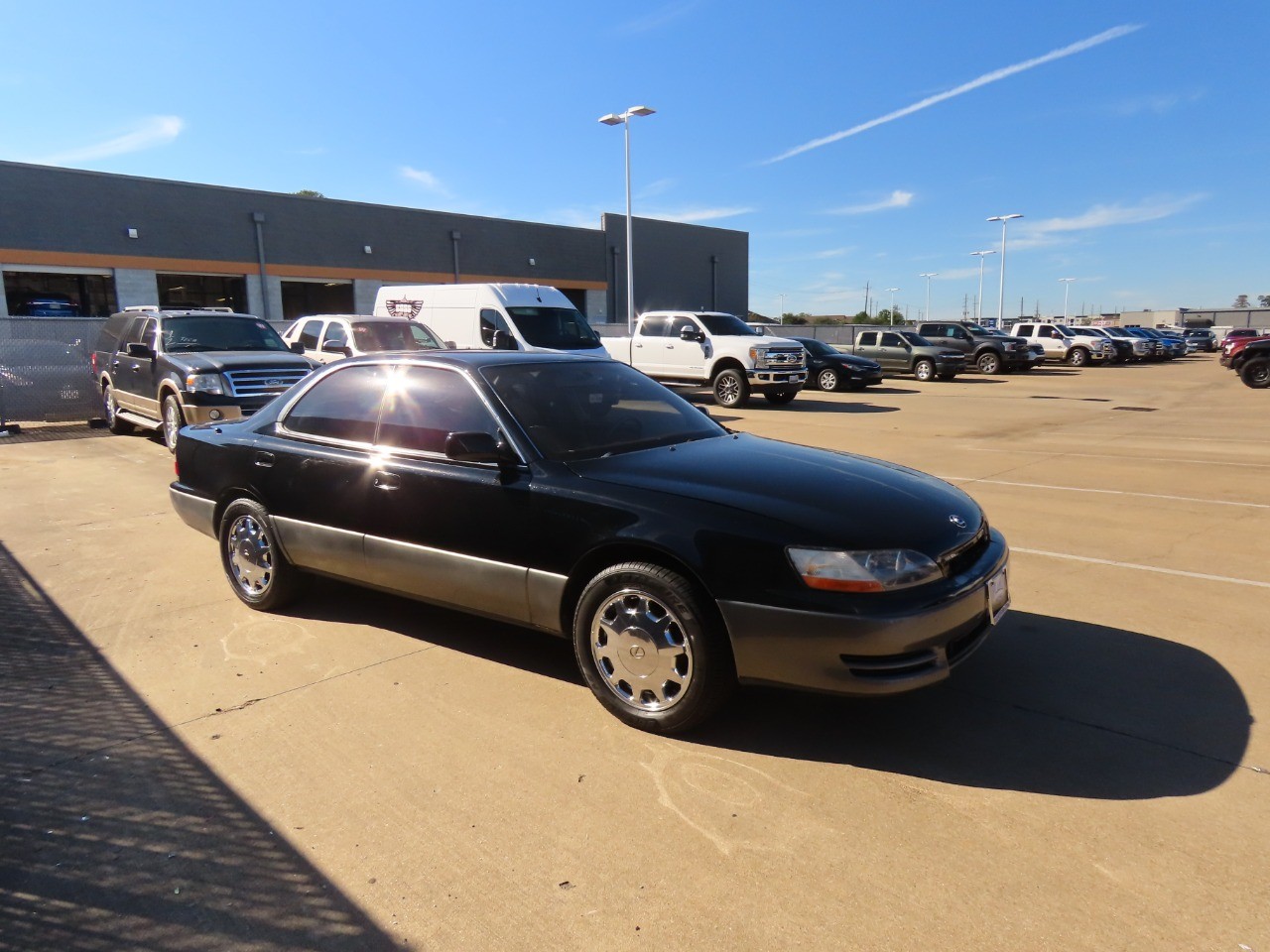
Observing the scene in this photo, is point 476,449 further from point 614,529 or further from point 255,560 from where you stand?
point 255,560

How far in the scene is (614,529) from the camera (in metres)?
3.51

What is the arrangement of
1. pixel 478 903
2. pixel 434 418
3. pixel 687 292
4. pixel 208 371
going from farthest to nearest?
pixel 687 292
pixel 208 371
pixel 434 418
pixel 478 903

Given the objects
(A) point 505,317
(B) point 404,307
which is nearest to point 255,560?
(A) point 505,317

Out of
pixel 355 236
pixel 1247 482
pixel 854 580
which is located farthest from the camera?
pixel 355 236

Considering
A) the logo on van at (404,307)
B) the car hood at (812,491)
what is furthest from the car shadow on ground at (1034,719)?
the logo on van at (404,307)

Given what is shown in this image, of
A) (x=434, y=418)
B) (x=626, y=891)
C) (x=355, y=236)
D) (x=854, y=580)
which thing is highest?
(x=355, y=236)

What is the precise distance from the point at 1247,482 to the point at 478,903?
9559 mm

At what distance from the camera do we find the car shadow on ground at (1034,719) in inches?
125

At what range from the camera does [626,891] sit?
8.35ft

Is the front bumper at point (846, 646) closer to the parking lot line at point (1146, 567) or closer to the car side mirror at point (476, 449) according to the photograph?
the car side mirror at point (476, 449)

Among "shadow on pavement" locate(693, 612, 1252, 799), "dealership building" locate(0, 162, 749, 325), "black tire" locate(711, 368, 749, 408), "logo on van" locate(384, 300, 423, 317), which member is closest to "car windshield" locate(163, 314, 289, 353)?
"logo on van" locate(384, 300, 423, 317)

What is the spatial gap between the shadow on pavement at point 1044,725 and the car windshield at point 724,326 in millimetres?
15319

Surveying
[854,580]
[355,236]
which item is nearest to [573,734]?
[854,580]

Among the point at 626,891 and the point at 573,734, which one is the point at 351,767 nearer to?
the point at 573,734
